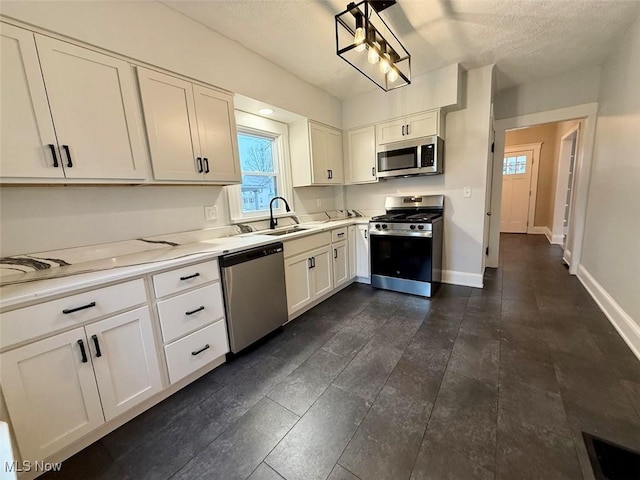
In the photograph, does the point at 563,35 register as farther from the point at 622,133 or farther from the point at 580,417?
the point at 580,417

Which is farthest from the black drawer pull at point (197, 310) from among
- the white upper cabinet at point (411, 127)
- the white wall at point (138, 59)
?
the white upper cabinet at point (411, 127)

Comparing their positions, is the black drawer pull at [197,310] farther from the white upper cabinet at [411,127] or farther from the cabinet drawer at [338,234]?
the white upper cabinet at [411,127]

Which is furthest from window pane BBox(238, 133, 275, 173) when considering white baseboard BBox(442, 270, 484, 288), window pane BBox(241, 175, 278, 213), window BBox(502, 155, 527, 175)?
window BBox(502, 155, 527, 175)

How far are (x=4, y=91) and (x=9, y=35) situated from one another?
271 millimetres

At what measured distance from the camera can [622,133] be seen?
7.69 feet

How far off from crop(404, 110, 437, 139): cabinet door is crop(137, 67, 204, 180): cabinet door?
8.14 ft

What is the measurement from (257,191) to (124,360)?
6.64 ft

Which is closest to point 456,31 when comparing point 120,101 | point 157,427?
point 120,101

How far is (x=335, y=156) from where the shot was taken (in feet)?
12.0

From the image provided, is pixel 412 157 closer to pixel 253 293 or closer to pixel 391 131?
pixel 391 131

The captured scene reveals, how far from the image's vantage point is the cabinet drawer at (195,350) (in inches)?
64.3

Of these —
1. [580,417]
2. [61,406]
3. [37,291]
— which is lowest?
[580,417]

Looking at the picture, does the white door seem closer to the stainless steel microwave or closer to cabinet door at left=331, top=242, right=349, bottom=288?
the stainless steel microwave

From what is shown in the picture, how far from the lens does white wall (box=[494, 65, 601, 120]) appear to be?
123 inches
